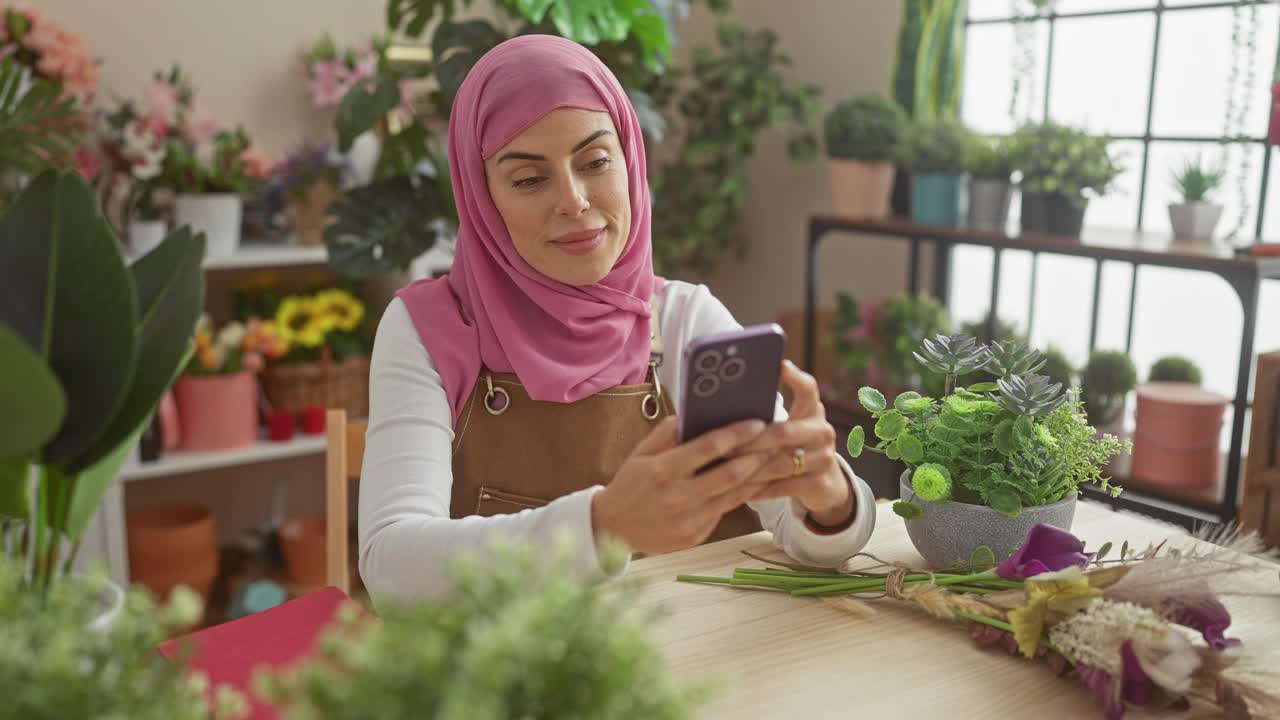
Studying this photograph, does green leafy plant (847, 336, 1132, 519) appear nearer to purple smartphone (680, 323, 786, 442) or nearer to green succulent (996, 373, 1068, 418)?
green succulent (996, 373, 1068, 418)

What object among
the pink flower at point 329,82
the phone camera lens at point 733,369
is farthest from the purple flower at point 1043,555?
the pink flower at point 329,82

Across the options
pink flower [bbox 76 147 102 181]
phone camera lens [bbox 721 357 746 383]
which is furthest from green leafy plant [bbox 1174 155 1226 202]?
pink flower [bbox 76 147 102 181]

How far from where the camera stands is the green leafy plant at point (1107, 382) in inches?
90.0

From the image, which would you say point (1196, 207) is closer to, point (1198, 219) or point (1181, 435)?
point (1198, 219)

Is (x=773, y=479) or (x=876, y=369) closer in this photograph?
(x=773, y=479)

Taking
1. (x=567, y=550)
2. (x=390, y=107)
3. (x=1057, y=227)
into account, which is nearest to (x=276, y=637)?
(x=567, y=550)

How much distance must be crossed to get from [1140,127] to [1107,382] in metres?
0.81

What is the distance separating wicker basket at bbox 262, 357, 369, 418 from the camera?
2.91m

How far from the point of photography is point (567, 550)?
475 mm

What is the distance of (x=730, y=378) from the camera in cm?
86

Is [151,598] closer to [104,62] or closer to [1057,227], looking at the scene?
[1057,227]

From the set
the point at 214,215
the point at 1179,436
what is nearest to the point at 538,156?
the point at 1179,436

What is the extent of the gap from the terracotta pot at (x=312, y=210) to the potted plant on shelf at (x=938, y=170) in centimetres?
157

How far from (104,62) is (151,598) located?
284cm
